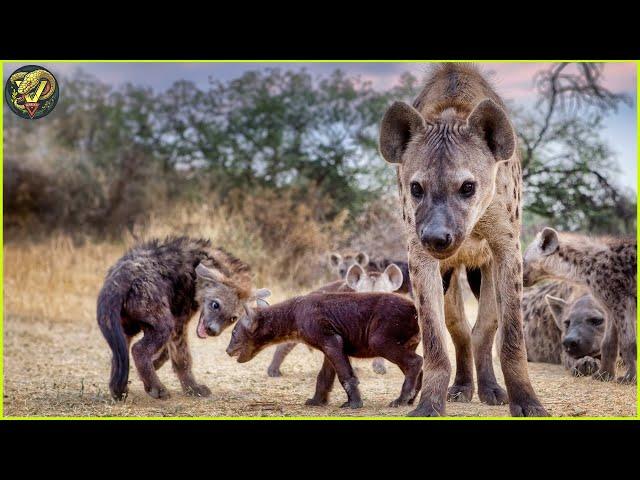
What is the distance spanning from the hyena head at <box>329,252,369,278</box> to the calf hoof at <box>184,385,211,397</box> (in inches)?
162

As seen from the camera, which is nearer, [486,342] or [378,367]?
[486,342]

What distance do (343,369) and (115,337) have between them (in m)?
1.80

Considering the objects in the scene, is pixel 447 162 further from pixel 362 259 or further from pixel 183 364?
pixel 362 259

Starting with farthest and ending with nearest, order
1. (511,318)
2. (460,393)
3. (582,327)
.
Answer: (582,327) → (460,393) → (511,318)

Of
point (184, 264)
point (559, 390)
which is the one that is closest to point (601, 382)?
→ point (559, 390)

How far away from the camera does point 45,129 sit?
17781 mm

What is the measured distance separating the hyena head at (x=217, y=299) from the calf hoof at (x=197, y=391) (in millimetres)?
474

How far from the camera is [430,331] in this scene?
538cm

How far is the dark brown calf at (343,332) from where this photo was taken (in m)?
6.09

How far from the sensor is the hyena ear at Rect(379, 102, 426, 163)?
5.35 metres

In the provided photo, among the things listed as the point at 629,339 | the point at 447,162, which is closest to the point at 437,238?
the point at 447,162

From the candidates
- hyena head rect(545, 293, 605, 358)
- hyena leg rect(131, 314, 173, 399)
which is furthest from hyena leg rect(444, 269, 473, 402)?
hyena leg rect(131, 314, 173, 399)

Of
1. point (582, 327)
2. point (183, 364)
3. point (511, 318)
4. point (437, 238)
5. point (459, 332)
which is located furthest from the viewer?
point (582, 327)

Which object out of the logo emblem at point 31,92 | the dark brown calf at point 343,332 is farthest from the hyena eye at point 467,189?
the logo emblem at point 31,92
